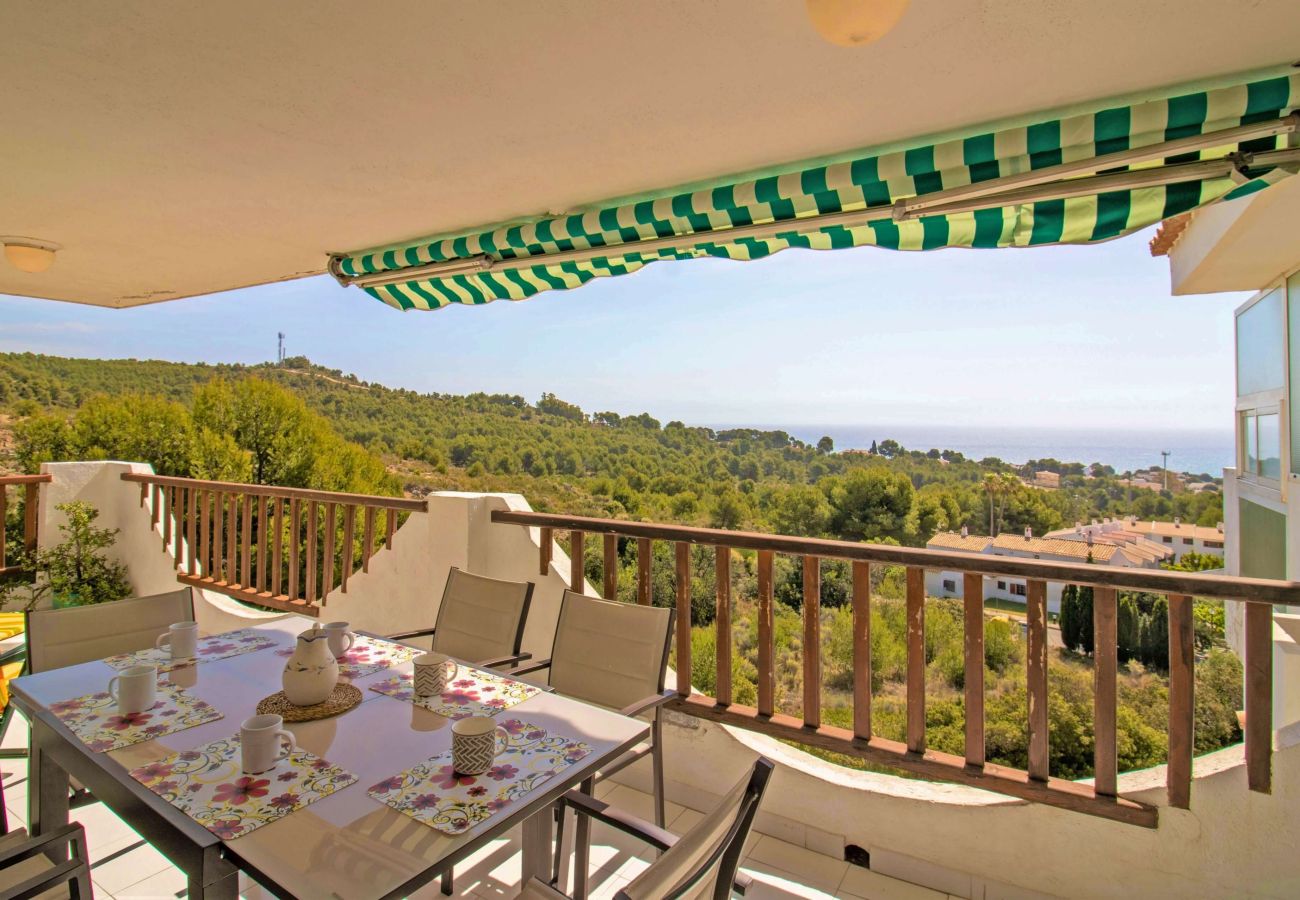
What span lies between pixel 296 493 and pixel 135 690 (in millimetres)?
2964

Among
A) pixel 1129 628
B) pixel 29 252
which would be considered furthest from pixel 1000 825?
pixel 29 252

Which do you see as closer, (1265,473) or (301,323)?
(1265,473)

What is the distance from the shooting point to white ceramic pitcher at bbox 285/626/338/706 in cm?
171

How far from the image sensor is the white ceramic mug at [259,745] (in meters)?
1.37

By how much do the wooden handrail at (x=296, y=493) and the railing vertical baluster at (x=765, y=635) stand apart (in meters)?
2.03

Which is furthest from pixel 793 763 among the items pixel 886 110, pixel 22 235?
pixel 22 235

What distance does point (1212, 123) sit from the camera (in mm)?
1856

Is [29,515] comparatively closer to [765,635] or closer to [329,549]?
[329,549]

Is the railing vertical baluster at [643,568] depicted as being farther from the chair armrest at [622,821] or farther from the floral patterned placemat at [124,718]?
the floral patterned placemat at [124,718]

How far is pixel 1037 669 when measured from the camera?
6.96ft

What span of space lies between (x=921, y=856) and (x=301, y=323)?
109 feet

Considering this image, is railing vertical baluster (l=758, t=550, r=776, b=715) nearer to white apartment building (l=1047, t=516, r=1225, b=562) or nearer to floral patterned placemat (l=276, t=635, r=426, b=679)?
floral patterned placemat (l=276, t=635, r=426, b=679)

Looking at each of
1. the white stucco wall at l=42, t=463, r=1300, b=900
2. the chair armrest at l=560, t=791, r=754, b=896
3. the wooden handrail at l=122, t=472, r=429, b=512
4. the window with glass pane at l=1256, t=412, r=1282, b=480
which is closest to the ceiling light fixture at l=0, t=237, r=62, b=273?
the wooden handrail at l=122, t=472, r=429, b=512

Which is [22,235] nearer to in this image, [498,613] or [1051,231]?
[498,613]
